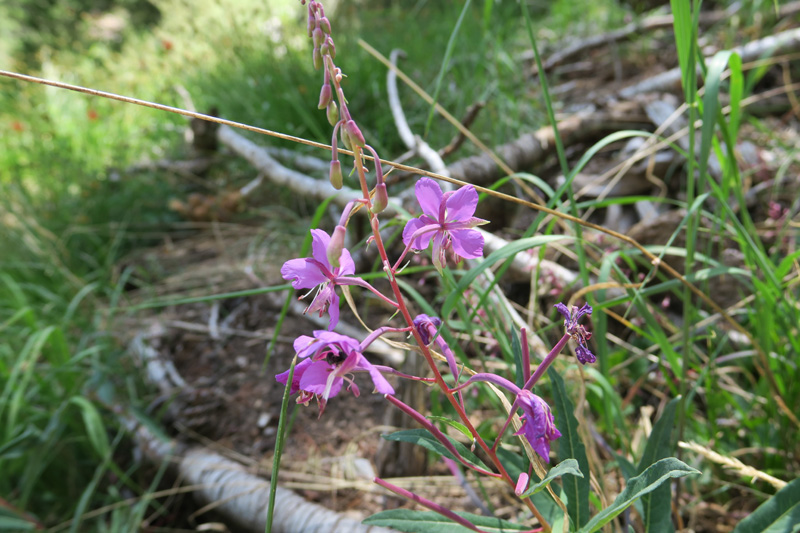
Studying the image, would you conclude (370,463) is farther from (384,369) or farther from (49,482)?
(49,482)

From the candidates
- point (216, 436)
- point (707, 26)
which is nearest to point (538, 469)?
point (216, 436)

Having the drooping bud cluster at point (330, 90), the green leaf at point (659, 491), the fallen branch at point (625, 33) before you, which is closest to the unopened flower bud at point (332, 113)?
the drooping bud cluster at point (330, 90)

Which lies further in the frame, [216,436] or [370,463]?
[216,436]

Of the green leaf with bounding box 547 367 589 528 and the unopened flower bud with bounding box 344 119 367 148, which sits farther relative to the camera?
the green leaf with bounding box 547 367 589 528

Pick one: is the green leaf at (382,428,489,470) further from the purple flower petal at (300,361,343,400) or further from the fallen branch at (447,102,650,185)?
the fallen branch at (447,102,650,185)

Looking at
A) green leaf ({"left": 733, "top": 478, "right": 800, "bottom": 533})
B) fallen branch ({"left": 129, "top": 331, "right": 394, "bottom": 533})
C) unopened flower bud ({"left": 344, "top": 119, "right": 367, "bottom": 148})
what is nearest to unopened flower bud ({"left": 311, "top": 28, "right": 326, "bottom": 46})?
unopened flower bud ({"left": 344, "top": 119, "right": 367, "bottom": 148})

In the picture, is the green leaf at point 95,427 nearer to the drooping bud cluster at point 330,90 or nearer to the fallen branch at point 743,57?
the drooping bud cluster at point 330,90
